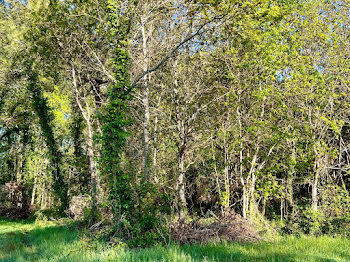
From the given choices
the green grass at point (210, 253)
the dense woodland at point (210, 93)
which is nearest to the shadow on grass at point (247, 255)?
the green grass at point (210, 253)

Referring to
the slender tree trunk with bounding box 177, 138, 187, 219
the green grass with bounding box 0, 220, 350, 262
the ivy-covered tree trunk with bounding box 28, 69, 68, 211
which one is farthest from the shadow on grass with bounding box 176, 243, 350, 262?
the ivy-covered tree trunk with bounding box 28, 69, 68, 211

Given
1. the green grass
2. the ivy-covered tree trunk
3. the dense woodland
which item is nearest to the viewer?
the green grass

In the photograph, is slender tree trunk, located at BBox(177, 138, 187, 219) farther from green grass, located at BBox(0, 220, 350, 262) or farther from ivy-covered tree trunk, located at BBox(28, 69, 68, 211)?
ivy-covered tree trunk, located at BBox(28, 69, 68, 211)

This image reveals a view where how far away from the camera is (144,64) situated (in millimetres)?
11891

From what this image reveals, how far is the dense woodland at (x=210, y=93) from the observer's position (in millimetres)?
9516

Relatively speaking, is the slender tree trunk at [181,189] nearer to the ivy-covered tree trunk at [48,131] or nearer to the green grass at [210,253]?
the green grass at [210,253]

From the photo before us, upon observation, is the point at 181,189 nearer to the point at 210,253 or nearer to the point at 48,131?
the point at 210,253

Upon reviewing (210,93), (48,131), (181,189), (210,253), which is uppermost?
(210,93)

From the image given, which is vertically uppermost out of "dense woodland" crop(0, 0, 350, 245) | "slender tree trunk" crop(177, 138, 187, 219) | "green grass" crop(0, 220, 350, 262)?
"dense woodland" crop(0, 0, 350, 245)

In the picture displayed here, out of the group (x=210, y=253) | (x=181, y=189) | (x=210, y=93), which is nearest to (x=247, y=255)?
(x=210, y=253)

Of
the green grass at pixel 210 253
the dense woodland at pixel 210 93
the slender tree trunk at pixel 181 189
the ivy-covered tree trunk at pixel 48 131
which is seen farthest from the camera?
the ivy-covered tree trunk at pixel 48 131

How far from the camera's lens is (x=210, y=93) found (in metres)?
11.6

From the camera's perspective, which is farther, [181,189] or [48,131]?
[48,131]

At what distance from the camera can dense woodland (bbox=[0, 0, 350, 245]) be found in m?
9.52
